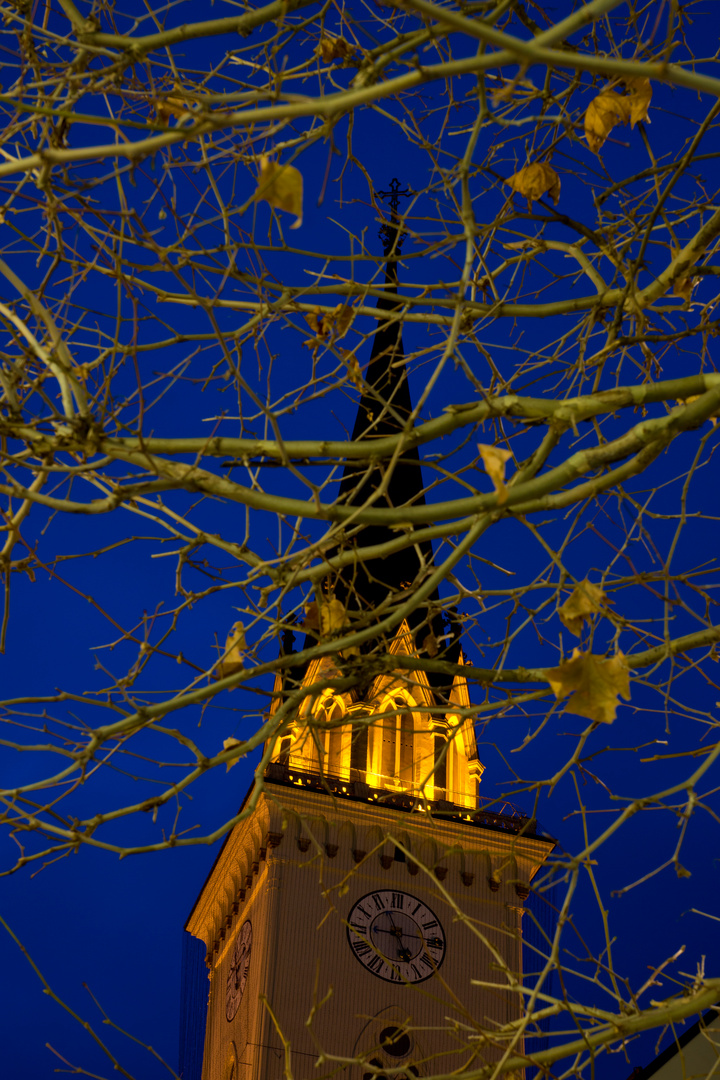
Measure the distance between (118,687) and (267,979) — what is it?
61.0 ft

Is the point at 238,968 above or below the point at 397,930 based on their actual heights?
below

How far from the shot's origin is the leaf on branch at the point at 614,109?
4168mm

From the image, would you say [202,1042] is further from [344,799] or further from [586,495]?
[586,495]

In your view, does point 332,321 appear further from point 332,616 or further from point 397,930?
point 397,930

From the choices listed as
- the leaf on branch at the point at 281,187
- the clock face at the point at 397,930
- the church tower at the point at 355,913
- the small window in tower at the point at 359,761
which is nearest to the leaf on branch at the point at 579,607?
the leaf on branch at the point at 281,187

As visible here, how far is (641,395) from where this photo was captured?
3.67 m

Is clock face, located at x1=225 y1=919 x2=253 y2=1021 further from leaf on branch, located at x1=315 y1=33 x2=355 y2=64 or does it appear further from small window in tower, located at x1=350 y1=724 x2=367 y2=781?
leaf on branch, located at x1=315 y1=33 x2=355 y2=64

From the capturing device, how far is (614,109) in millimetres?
4199

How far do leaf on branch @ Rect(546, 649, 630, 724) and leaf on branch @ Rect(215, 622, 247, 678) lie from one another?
91 centimetres

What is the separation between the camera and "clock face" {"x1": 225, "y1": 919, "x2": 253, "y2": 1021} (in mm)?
23078

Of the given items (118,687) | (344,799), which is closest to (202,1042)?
(344,799)

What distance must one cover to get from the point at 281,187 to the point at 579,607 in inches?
53.7

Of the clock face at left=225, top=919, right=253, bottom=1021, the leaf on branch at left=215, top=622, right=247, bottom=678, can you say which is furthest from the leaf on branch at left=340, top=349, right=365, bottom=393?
the clock face at left=225, top=919, right=253, bottom=1021

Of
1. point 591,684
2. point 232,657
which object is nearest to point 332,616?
point 232,657
